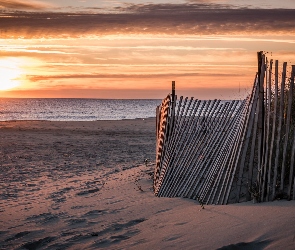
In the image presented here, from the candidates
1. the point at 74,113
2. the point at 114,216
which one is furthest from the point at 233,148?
the point at 74,113

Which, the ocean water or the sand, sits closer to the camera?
the sand

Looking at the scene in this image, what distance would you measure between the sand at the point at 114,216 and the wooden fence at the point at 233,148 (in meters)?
0.32

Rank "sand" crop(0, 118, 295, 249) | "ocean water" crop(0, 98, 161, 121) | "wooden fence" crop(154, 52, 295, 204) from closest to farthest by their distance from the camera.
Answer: "sand" crop(0, 118, 295, 249), "wooden fence" crop(154, 52, 295, 204), "ocean water" crop(0, 98, 161, 121)

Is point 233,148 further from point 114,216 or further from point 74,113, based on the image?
point 74,113

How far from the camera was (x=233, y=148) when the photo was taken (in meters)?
6.14

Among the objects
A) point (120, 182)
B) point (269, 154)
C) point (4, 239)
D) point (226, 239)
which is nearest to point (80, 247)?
point (4, 239)

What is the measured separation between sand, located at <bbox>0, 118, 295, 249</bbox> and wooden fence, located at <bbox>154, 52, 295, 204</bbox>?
0.32 m

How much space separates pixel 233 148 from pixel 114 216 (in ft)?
6.24

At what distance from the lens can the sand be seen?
14.1 feet

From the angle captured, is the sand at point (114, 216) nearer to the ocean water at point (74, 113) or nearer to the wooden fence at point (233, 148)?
the wooden fence at point (233, 148)

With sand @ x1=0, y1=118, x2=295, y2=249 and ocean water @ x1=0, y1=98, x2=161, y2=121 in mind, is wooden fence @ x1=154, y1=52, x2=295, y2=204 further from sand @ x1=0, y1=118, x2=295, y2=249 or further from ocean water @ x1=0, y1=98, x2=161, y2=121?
ocean water @ x1=0, y1=98, x2=161, y2=121

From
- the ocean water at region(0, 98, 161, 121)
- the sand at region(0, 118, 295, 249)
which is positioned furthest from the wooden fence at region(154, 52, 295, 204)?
the ocean water at region(0, 98, 161, 121)

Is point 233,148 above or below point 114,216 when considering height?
above

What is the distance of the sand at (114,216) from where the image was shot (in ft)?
14.1
